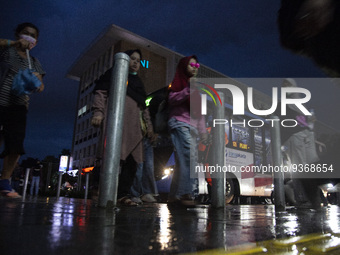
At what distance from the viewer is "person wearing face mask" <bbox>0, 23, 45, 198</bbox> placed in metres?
3.37

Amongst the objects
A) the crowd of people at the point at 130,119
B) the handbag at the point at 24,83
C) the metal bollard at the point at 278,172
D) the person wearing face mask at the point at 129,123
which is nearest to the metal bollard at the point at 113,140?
the crowd of people at the point at 130,119

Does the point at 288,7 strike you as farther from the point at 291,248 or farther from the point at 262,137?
the point at 262,137

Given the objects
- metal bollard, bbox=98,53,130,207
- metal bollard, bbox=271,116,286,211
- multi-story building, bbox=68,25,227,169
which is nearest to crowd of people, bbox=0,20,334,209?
metal bollard, bbox=98,53,130,207

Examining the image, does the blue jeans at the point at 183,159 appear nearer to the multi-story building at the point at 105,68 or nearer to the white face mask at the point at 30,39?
the white face mask at the point at 30,39

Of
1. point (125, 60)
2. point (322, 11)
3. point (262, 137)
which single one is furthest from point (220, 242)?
point (262, 137)

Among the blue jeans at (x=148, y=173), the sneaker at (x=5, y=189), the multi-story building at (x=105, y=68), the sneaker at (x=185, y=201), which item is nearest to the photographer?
the sneaker at (x=5, y=189)

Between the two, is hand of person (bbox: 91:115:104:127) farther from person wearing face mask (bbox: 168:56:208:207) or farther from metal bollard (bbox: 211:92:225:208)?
metal bollard (bbox: 211:92:225:208)

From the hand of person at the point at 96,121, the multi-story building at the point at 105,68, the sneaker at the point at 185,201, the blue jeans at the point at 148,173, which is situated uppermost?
the multi-story building at the point at 105,68

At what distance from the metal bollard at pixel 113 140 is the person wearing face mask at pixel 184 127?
1263 millimetres

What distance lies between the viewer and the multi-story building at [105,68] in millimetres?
33906

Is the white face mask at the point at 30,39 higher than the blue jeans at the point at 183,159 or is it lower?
higher

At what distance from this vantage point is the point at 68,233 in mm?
969

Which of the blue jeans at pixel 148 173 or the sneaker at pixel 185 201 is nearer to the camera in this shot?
the sneaker at pixel 185 201

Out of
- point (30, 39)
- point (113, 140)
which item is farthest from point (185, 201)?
point (30, 39)
